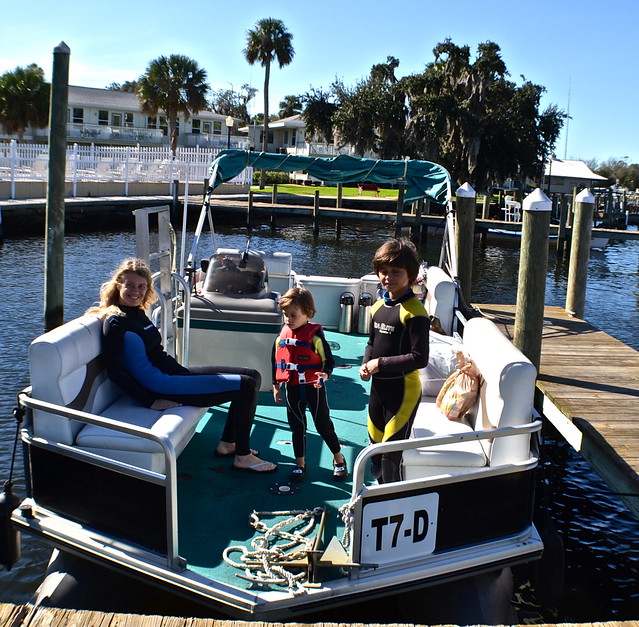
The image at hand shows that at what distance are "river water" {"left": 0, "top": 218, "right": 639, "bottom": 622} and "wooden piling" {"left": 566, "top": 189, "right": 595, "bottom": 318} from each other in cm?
259

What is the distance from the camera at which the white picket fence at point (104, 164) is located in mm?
27477

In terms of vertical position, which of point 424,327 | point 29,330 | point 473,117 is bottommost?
point 29,330

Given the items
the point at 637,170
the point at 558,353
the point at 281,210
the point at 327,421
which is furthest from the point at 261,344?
the point at 637,170

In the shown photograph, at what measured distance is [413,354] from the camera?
4.45 metres

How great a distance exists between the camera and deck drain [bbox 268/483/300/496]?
499 cm

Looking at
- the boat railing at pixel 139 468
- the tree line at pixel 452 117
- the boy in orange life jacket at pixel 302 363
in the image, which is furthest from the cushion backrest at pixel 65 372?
the tree line at pixel 452 117

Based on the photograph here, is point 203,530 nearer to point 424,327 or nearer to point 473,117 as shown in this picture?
point 424,327

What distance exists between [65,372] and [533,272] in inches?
202

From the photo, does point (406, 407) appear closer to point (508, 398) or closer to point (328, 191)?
point (508, 398)

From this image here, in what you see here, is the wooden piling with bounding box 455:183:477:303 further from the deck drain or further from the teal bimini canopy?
the deck drain

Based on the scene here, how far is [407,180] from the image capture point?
11555 millimetres

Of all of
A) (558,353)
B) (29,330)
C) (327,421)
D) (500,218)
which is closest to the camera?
(327,421)

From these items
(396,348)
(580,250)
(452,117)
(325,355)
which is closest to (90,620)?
(396,348)

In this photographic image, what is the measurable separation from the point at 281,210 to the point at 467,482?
2742 centimetres
